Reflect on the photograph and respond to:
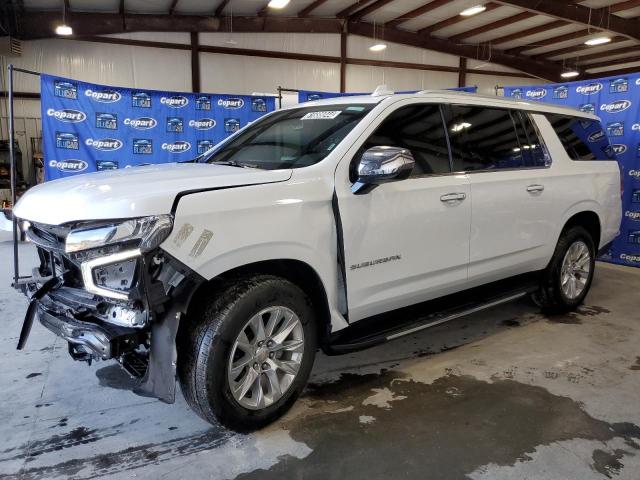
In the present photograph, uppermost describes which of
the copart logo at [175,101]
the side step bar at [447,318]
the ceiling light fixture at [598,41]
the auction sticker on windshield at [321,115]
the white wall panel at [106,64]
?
the ceiling light fixture at [598,41]

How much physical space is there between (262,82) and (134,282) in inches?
569

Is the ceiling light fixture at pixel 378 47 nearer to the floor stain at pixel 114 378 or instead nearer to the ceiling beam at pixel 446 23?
the ceiling beam at pixel 446 23

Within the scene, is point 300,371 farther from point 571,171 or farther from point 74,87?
point 74,87

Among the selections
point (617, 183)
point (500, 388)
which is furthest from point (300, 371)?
point (617, 183)

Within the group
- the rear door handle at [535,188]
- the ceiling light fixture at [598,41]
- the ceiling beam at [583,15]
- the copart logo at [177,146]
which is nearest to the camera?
the rear door handle at [535,188]

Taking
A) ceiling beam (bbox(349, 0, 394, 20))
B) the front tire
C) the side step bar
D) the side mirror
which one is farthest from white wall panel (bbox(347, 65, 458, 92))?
the front tire

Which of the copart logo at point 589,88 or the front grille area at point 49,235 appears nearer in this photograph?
the front grille area at point 49,235

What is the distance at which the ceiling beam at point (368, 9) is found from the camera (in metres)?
14.4

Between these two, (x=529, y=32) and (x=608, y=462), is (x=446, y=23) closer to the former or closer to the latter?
(x=529, y=32)

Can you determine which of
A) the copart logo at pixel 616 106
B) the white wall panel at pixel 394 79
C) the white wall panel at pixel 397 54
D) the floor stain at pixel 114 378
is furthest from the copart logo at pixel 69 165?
the white wall panel at pixel 397 54

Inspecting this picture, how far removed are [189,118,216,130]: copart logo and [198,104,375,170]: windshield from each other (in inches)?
214

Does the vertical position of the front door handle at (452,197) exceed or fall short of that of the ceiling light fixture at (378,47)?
it falls short

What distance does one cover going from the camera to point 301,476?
2.26 m

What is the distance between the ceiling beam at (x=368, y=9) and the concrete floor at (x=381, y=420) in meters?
13.0
